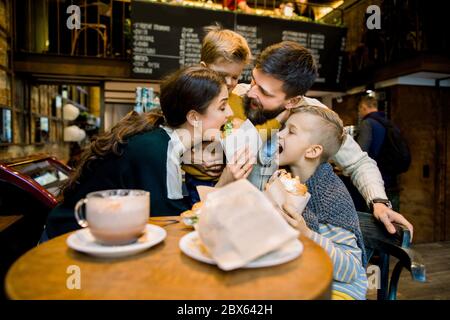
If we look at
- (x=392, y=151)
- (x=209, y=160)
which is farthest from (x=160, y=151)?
(x=392, y=151)

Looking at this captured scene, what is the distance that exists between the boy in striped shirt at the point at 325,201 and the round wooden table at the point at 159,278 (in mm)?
387

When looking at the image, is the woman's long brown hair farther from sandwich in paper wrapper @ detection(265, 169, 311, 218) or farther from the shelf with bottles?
the shelf with bottles

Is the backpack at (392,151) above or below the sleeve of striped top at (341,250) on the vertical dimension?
above

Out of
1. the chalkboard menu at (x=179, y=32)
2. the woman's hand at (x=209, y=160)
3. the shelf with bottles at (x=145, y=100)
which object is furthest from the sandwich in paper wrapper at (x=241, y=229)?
the chalkboard menu at (x=179, y=32)

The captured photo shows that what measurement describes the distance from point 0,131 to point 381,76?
203 inches

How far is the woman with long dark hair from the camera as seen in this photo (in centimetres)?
151

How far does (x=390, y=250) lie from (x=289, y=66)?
113 cm

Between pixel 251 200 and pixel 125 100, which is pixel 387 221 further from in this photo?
pixel 125 100

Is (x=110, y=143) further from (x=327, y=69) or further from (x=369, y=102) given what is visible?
(x=327, y=69)

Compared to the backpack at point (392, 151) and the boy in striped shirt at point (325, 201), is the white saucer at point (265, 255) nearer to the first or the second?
the boy in striped shirt at point (325, 201)

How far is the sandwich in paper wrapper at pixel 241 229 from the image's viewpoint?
768mm

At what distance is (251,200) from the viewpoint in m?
0.81

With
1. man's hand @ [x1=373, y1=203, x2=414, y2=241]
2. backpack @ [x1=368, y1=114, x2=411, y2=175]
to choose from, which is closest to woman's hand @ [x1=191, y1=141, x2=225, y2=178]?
man's hand @ [x1=373, y1=203, x2=414, y2=241]

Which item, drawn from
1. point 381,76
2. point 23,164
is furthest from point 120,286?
point 381,76
